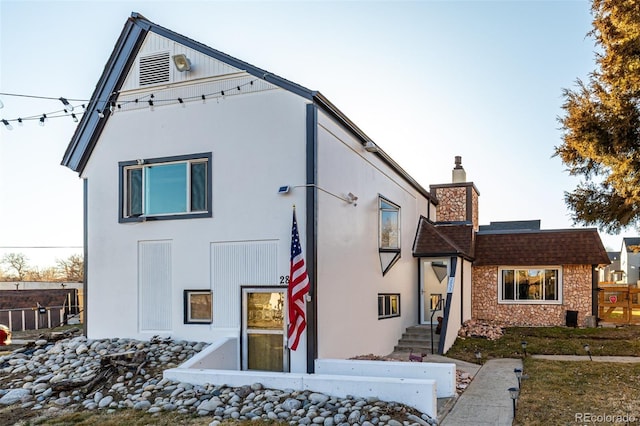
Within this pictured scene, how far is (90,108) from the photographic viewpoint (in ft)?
36.0

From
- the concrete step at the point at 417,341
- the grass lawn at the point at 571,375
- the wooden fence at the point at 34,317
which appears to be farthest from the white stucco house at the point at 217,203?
the wooden fence at the point at 34,317

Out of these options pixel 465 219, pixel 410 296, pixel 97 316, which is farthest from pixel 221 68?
pixel 465 219

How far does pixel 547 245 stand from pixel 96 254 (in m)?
15.5

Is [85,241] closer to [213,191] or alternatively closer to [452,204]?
[213,191]

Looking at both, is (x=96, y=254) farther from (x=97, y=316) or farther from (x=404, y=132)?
(x=404, y=132)

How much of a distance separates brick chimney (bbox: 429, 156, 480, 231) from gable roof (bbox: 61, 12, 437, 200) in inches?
397

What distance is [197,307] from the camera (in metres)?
9.89

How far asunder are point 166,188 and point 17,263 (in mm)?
43341

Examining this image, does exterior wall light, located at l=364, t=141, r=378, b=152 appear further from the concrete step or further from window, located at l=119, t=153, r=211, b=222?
the concrete step

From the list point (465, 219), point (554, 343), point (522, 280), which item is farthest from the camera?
point (465, 219)

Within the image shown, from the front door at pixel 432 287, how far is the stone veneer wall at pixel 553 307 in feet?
7.68

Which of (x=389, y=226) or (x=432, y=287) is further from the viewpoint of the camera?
(x=432, y=287)

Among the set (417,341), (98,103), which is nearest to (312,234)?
(98,103)

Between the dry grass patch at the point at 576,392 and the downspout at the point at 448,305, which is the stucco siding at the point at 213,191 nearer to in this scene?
the dry grass patch at the point at 576,392
